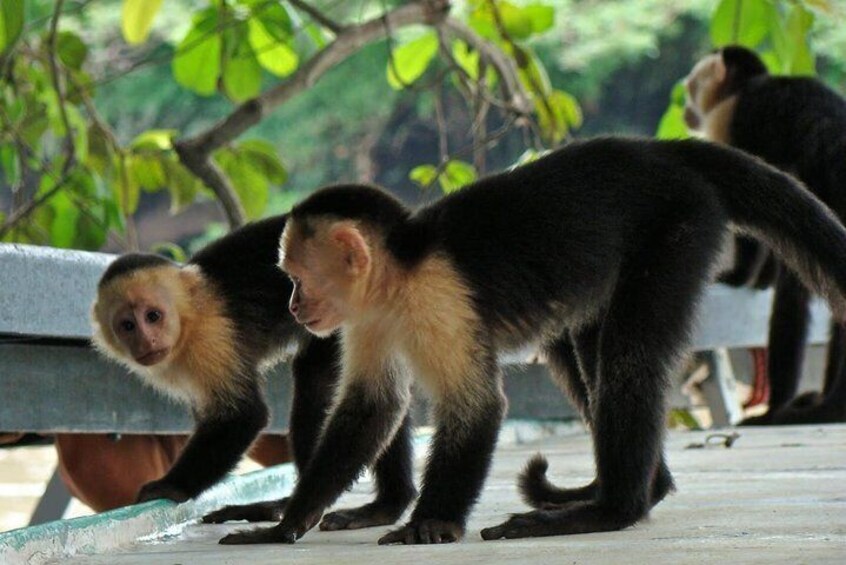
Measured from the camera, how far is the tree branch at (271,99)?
4.32 m

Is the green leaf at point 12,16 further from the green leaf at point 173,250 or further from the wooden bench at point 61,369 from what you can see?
the green leaf at point 173,250

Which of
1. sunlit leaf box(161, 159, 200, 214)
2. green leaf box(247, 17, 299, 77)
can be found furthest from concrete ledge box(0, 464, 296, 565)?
Answer: sunlit leaf box(161, 159, 200, 214)

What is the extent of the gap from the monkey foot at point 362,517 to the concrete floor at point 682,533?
0.07m

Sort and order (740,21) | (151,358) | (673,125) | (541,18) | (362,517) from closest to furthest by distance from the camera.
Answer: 1. (362,517)
2. (151,358)
3. (740,21)
4. (541,18)
5. (673,125)

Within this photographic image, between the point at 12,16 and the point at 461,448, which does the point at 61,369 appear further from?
the point at 461,448

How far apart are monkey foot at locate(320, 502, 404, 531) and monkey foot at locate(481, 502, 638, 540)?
1.44 feet

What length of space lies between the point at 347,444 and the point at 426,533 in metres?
0.39

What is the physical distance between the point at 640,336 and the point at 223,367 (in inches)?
47.3

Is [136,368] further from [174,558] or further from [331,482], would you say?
[174,558]

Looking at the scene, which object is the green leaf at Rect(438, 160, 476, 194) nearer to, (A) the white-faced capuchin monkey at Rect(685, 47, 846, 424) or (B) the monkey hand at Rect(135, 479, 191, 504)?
(A) the white-faced capuchin monkey at Rect(685, 47, 846, 424)

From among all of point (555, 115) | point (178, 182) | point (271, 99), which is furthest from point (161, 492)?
point (555, 115)

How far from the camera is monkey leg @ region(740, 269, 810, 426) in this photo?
16.7 feet

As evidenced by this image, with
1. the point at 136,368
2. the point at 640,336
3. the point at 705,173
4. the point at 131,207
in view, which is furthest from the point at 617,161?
the point at 131,207

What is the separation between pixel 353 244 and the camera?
272 cm
